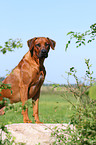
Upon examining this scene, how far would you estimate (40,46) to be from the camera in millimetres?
5766

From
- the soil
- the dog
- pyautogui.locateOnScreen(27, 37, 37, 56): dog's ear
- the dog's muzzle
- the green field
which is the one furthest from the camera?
pyautogui.locateOnScreen(27, 37, 37, 56): dog's ear

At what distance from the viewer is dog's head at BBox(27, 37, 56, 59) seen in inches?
224

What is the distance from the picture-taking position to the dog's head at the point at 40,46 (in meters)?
5.68

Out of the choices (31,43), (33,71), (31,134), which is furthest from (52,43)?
Answer: (31,134)

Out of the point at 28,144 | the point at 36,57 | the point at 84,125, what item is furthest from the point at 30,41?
→ the point at 84,125

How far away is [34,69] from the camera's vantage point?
5875 mm

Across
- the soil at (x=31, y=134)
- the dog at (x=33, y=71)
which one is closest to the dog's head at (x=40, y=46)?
the dog at (x=33, y=71)

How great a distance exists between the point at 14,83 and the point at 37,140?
193 centimetres

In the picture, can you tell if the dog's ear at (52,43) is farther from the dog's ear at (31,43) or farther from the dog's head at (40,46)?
the dog's ear at (31,43)

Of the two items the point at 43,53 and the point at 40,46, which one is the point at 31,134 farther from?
the point at 40,46

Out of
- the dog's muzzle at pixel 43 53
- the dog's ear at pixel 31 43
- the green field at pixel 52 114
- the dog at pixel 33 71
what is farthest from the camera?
the dog's ear at pixel 31 43

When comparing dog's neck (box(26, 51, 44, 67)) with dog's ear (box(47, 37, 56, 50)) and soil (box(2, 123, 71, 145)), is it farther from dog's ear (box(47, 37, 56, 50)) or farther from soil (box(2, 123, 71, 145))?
soil (box(2, 123, 71, 145))

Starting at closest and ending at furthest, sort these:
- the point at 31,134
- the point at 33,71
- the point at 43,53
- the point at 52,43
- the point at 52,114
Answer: the point at 31,134, the point at 43,53, the point at 33,71, the point at 52,43, the point at 52,114

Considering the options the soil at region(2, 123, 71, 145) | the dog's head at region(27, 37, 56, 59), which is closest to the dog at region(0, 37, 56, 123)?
the dog's head at region(27, 37, 56, 59)
